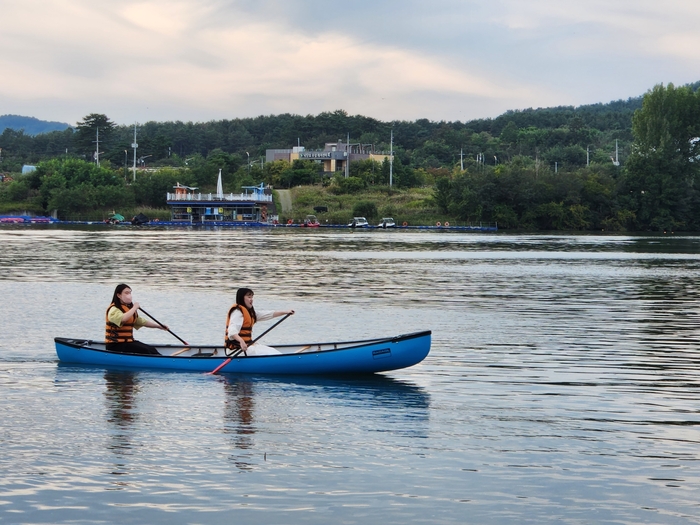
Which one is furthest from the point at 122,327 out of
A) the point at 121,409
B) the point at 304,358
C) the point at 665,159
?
the point at 665,159

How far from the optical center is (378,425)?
15.8m

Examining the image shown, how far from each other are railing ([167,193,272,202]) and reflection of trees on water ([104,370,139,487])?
114152mm

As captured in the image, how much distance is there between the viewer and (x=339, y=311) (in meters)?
32.0

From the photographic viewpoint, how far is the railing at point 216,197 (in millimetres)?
134113

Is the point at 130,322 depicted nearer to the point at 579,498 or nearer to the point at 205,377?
the point at 205,377

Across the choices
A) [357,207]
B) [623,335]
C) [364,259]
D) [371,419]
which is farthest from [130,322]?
[357,207]

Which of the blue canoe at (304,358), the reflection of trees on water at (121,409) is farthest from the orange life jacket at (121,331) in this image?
the reflection of trees on water at (121,409)

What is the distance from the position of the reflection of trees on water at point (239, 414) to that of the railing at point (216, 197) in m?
116

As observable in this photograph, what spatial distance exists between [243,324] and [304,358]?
1491mm

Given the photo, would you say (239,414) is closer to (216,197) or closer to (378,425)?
(378,425)

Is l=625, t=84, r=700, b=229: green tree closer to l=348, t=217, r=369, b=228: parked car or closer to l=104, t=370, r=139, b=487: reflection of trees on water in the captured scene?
l=348, t=217, r=369, b=228: parked car

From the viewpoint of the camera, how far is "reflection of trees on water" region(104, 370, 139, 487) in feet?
45.8

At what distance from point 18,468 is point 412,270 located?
128 feet

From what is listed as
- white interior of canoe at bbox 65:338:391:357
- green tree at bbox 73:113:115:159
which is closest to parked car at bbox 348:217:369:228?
green tree at bbox 73:113:115:159
